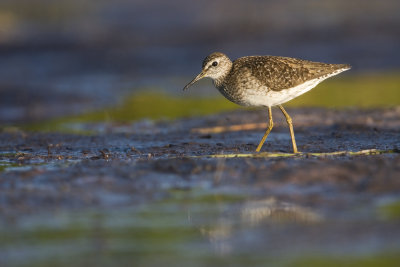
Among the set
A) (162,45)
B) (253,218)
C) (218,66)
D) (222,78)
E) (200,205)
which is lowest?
(253,218)

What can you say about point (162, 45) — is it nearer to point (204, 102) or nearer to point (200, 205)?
point (204, 102)

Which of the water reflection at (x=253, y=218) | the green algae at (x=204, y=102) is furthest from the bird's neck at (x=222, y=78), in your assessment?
the water reflection at (x=253, y=218)

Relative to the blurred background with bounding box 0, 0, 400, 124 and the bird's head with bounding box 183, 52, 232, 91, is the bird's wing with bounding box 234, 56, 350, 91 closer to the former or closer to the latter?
the bird's head with bounding box 183, 52, 232, 91

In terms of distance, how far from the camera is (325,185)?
8.61 m

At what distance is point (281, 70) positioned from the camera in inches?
452

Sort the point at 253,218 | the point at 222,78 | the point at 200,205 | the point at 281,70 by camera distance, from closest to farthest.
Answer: the point at 253,218
the point at 200,205
the point at 281,70
the point at 222,78

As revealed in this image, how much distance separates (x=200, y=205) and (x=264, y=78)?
376cm

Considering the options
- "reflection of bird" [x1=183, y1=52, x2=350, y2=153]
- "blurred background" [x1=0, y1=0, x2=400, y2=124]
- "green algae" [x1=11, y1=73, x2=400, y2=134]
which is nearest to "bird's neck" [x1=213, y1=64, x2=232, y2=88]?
"reflection of bird" [x1=183, y1=52, x2=350, y2=153]

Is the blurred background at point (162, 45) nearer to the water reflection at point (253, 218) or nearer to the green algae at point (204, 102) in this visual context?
the green algae at point (204, 102)

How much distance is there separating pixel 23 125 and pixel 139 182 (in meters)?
7.53

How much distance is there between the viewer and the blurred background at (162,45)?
18953mm

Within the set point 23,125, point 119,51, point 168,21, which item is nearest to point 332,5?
point 168,21

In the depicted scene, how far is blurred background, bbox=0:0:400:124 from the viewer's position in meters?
19.0

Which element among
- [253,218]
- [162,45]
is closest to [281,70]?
[253,218]
